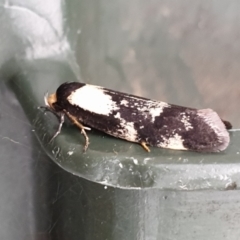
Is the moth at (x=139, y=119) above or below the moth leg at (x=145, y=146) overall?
above

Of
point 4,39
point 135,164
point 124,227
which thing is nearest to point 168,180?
point 135,164

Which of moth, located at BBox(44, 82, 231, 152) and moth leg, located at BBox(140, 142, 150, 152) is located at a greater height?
moth, located at BBox(44, 82, 231, 152)

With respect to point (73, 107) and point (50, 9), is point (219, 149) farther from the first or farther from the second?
point (50, 9)

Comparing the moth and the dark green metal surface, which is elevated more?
the moth

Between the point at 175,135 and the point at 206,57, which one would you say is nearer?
the point at 175,135
